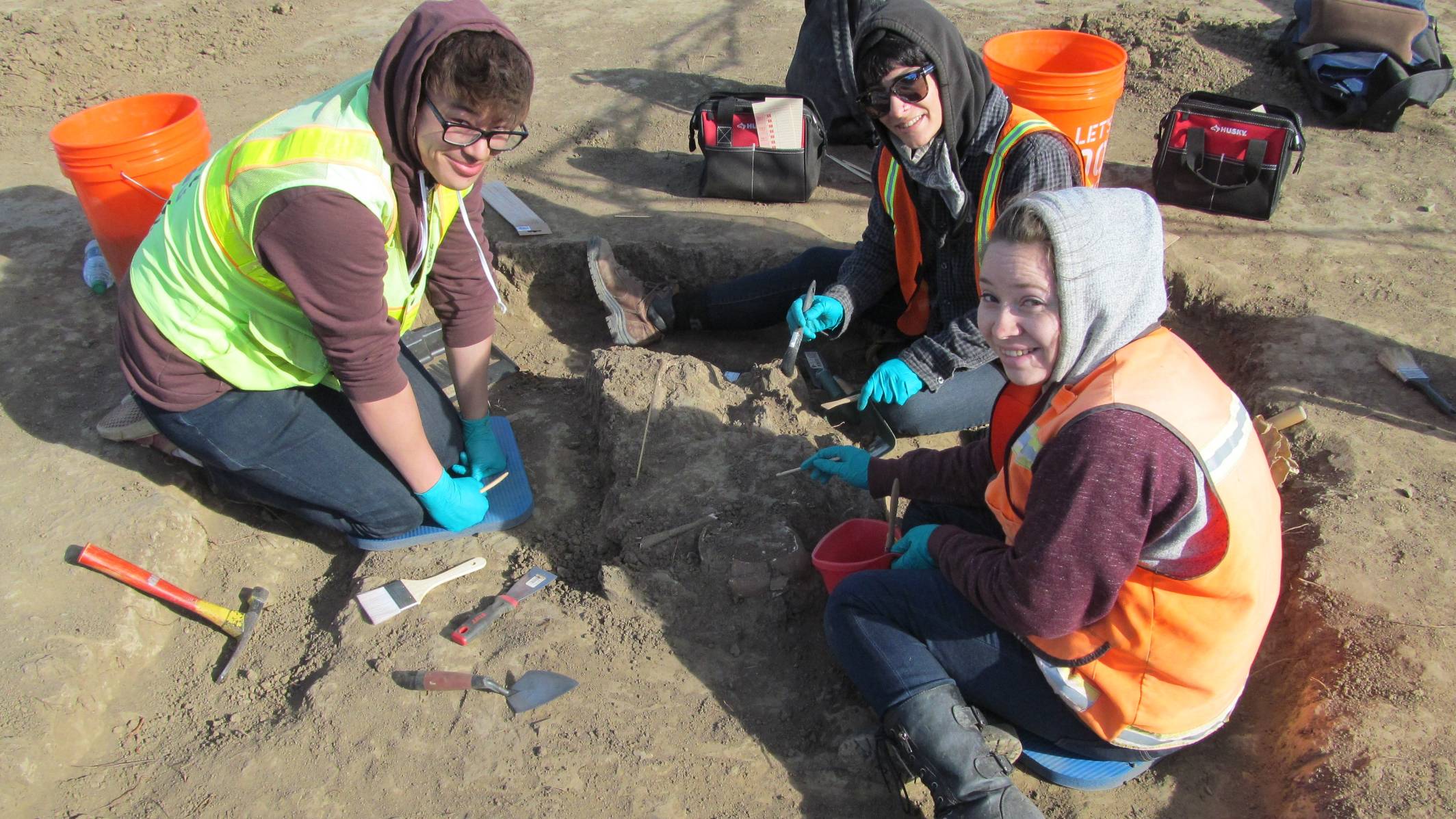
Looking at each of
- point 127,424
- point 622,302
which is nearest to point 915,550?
point 622,302

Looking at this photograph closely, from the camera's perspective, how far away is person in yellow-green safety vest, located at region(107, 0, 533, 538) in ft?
6.68

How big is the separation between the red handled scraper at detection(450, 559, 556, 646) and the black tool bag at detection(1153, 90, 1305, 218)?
3.43 m

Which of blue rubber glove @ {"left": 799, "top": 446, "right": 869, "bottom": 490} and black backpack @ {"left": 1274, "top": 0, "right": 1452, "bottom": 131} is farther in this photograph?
Result: black backpack @ {"left": 1274, "top": 0, "right": 1452, "bottom": 131}

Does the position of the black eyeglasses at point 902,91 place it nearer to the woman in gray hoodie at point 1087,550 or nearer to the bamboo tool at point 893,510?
the woman in gray hoodie at point 1087,550

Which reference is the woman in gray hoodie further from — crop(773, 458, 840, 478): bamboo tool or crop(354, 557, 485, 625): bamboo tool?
crop(354, 557, 485, 625): bamboo tool

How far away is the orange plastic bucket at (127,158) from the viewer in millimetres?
3336

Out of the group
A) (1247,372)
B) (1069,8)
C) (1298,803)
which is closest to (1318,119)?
(1069,8)

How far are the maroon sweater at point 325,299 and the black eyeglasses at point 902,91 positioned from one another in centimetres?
121

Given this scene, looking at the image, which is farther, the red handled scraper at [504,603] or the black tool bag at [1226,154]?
the black tool bag at [1226,154]

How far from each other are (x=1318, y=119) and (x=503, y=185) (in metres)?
4.41

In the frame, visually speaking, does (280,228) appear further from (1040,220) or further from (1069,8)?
(1069,8)

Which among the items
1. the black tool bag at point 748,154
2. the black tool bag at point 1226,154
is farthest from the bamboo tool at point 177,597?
the black tool bag at point 1226,154

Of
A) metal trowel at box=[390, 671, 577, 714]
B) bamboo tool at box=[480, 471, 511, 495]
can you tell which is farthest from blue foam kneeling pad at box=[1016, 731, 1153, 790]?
bamboo tool at box=[480, 471, 511, 495]

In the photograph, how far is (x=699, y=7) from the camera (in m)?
6.57
